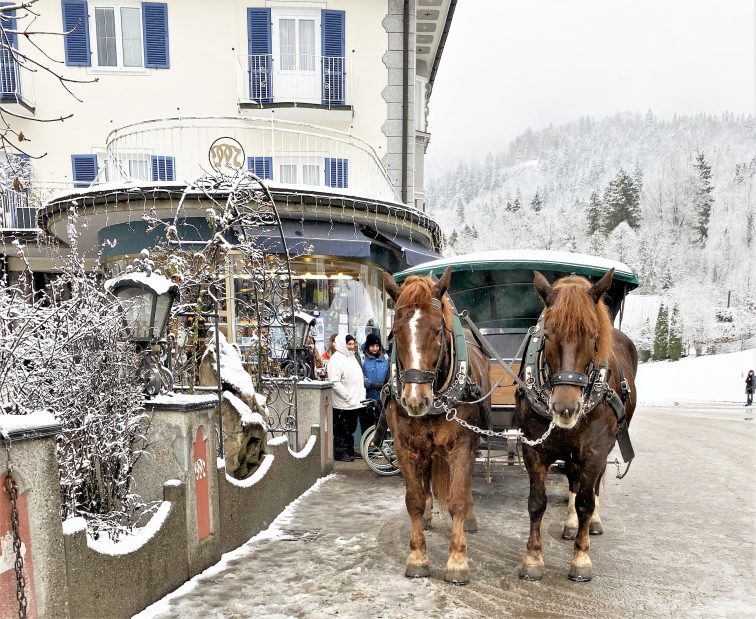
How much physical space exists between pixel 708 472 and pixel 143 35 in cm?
1464

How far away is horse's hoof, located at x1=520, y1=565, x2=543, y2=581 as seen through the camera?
3734mm

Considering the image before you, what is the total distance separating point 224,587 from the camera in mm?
3652

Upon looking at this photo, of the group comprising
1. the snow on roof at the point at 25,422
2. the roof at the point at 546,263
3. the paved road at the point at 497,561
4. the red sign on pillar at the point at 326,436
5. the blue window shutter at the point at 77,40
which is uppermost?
the blue window shutter at the point at 77,40

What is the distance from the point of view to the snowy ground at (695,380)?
2552 cm

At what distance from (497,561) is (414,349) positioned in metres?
1.97

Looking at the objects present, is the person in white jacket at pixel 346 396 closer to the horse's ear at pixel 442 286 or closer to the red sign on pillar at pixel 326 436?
the red sign on pillar at pixel 326 436

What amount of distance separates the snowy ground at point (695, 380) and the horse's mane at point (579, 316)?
73.2 ft

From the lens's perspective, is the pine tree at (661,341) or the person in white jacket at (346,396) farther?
the pine tree at (661,341)

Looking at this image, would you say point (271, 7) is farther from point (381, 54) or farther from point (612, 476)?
point (612, 476)

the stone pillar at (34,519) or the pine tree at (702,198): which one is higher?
the pine tree at (702,198)

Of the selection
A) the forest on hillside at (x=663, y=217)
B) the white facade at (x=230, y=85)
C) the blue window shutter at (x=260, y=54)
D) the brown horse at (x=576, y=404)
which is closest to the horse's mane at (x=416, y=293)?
the brown horse at (x=576, y=404)

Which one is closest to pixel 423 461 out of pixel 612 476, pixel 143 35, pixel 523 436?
pixel 523 436

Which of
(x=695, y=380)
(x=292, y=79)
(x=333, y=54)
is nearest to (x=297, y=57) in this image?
(x=292, y=79)

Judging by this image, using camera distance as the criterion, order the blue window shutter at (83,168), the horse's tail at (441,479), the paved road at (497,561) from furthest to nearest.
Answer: the blue window shutter at (83,168)
the horse's tail at (441,479)
the paved road at (497,561)
